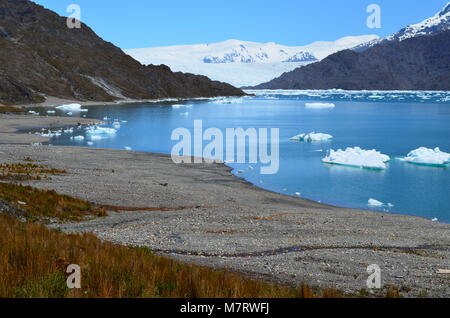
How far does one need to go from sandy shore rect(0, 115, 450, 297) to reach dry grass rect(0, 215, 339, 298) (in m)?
2.51

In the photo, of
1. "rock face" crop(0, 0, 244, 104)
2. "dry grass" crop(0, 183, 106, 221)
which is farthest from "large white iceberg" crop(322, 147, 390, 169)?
"rock face" crop(0, 0, 244, 104)

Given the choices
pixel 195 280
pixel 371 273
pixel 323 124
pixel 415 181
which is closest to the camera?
pixel 195 280

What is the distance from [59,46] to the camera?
193 metres

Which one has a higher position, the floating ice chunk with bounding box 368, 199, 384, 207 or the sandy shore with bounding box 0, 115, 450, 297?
the sandy shore with bounding box 0, 115, 450, 297

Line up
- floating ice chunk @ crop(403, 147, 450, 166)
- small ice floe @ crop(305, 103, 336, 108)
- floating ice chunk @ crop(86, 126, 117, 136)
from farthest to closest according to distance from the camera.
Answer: small ice floe @ crop(305, 103, 336, 108), floating ice chunk @ crop(86, 126, 117, 136), floating ice chunk @ crop(403, 147, 450, 166)

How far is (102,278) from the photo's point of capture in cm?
593

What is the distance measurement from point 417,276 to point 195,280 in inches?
291

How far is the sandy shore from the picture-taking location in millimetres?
10977

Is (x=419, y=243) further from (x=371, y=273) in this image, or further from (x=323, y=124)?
(x=323, y=124)

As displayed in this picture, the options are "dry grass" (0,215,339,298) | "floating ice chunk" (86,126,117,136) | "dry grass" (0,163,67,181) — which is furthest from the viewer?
"floating ice chunk" (86,126,117,136)

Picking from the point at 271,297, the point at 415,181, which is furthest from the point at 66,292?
the point at 415,181

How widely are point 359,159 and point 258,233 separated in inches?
1096

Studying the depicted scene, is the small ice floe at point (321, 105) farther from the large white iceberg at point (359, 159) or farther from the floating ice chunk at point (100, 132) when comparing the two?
the large white iceberg at point (359, 159)

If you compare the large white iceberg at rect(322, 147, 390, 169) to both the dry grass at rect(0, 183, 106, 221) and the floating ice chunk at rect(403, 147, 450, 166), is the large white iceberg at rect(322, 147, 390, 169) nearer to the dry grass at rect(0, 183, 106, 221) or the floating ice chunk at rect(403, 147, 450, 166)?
the floating ice chunk at rect(403, 147, 450, 166)
